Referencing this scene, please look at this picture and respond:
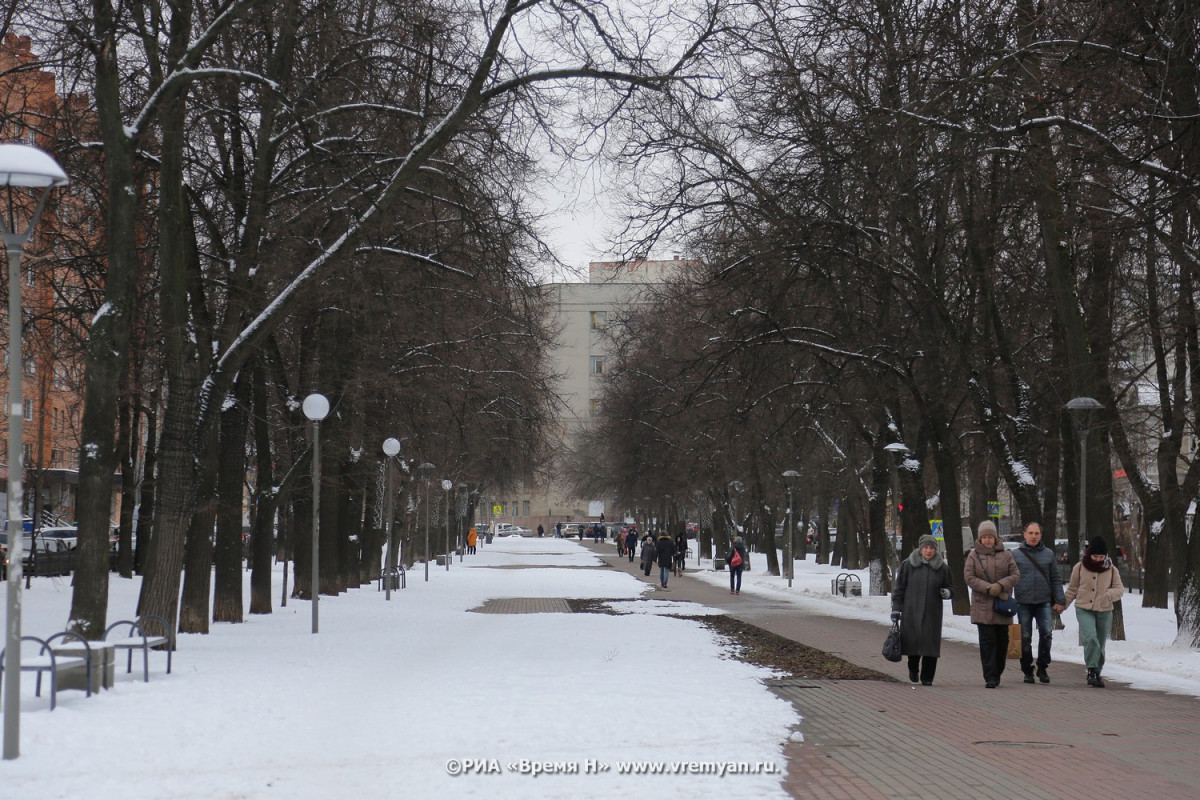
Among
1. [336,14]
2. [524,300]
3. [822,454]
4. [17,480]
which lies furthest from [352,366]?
[822,454]

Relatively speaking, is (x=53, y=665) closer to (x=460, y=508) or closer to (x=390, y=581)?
(x=390, y=581)

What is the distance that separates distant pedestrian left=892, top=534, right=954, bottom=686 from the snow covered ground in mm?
1750

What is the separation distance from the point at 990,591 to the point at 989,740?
13.6 feet

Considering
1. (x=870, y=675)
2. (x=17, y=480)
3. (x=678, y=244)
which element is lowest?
(x=870, y=675)

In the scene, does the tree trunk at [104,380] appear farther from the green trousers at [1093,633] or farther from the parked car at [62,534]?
the parked car at [62,534]

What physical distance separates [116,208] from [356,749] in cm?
807

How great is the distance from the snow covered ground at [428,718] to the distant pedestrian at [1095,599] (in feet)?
2.78

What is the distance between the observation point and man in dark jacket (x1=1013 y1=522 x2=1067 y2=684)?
15945mm

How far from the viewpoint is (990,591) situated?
49.2 feet

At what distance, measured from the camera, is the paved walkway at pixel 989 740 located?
29.4ft

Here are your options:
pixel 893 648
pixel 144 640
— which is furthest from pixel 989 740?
pixel 144 640

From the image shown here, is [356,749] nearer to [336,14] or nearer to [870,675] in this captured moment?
[870,675]

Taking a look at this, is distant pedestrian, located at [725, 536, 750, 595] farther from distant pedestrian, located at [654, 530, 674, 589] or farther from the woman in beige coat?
the woman in beige coat

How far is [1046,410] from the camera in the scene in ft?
94.8
